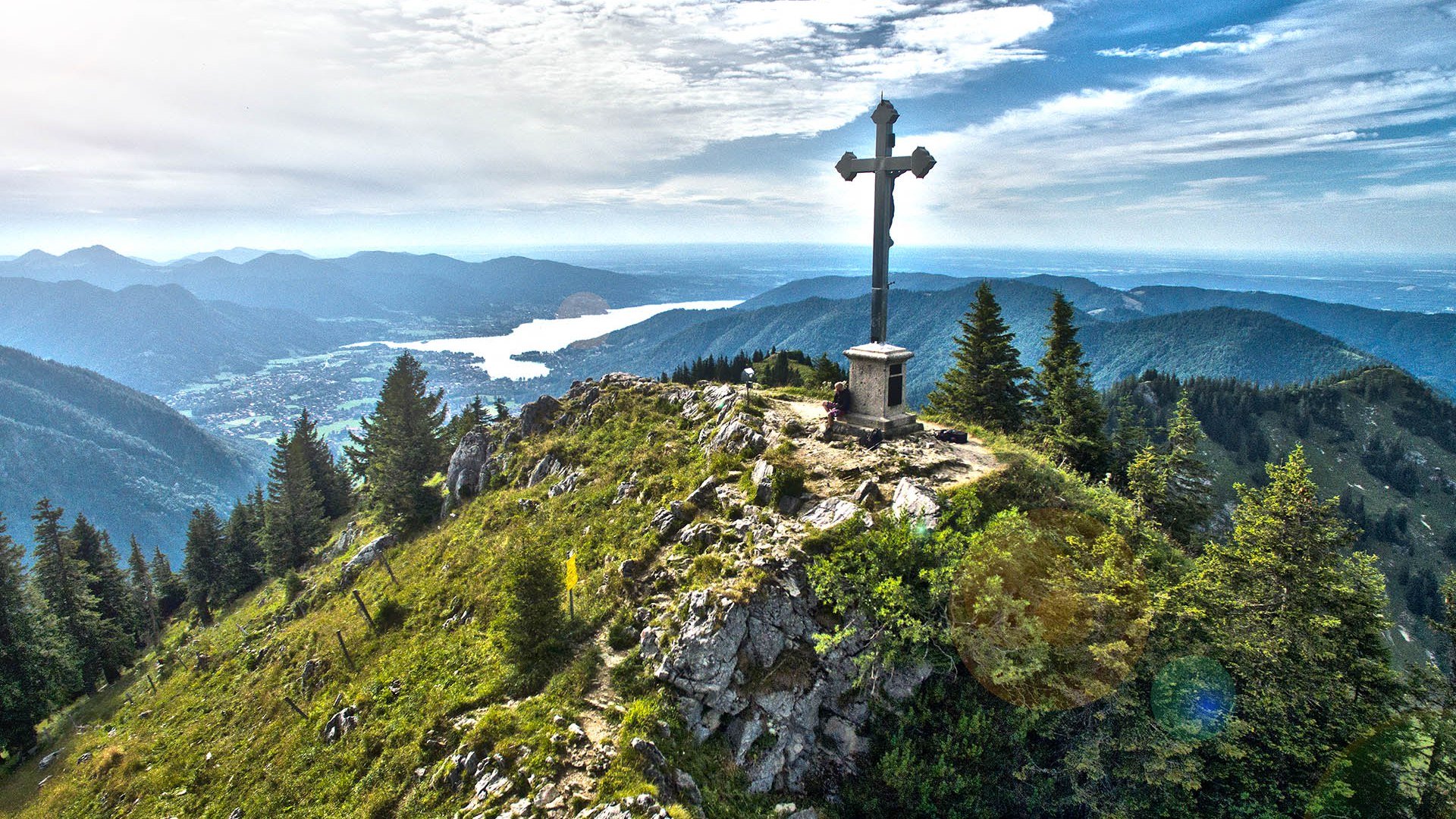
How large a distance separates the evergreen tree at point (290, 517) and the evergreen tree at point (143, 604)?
1117 centimetres

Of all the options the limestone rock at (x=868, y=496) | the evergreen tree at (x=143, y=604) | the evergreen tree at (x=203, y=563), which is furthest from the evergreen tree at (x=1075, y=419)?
the evergreen tree at (x=143, y=604)

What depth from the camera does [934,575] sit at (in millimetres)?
11289

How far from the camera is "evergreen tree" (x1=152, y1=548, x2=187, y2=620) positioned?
51.6m

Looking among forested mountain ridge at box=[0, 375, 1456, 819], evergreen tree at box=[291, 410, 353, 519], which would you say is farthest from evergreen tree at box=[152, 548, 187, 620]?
forested mountain ridge at box=[0, 375, 1456, 819]

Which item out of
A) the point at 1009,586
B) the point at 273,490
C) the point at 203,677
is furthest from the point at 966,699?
the point at 273,490

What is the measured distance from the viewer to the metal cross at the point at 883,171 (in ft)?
57.2

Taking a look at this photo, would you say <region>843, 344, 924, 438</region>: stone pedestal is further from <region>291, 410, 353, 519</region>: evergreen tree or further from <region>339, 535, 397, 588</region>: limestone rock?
<region>291, 410, 353, 519</region>: evergreen tree

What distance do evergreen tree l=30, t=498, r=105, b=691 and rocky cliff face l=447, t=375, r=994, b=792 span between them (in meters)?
39.1

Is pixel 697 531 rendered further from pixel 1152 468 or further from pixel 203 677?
pixel 203 677

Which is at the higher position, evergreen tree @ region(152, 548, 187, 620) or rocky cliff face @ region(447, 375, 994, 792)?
rocky cliff face @ region(447, 375, 994, 792)

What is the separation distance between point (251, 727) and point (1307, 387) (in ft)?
758

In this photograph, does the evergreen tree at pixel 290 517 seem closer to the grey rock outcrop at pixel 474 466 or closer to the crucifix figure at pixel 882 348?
the grey rock outcrop at pixel 474 466

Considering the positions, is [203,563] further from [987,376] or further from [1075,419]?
[1075,419]

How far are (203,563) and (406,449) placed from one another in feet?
91.8
